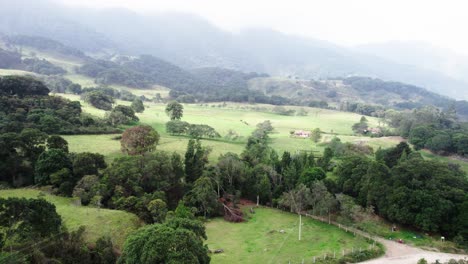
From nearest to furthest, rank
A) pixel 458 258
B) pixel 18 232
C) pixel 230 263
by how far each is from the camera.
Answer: pixel 18 232
pixel 230 263
pixel 458 258

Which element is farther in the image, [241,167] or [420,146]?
[420,146]

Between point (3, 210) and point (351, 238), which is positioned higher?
point (3, 210)

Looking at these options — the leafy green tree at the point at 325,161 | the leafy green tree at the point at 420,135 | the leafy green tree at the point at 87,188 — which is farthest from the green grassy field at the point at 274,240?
the leafy green tree at the point at 420,135

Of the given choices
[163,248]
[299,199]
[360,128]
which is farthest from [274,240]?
[360,128]

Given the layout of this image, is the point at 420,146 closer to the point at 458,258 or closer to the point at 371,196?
the point at 371,196

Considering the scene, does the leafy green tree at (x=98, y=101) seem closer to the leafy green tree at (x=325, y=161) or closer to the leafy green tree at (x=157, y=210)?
the leafy green tree at (x=325, y=161)

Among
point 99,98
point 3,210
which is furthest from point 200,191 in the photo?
point 99,98

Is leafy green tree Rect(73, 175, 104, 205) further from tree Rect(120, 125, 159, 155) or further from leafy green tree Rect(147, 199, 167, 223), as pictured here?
tree Rect(120, 125, 159, 155)
